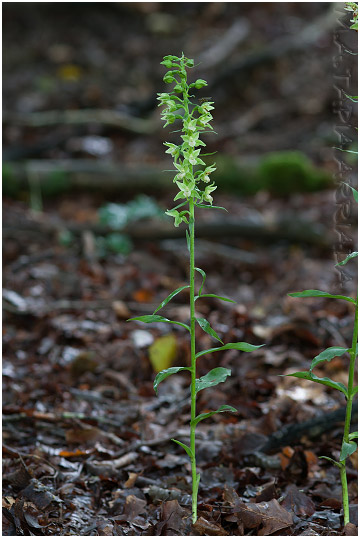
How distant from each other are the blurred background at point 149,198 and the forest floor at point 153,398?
0.06 feet

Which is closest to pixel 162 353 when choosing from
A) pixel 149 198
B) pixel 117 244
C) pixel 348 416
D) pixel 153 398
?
pixel 153 398

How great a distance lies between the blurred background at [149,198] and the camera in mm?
3234

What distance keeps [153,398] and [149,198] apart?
3.51 metres

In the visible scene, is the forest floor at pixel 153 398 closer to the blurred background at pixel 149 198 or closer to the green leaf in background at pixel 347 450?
the blurred background at pixel 149 198

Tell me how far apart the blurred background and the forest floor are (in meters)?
0.02

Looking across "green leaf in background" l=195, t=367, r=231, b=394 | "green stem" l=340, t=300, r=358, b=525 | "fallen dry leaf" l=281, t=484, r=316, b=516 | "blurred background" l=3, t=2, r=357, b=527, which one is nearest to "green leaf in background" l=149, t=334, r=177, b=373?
"blurred background" l=3, t=2, r=357, b=527

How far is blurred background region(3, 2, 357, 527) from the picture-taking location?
323 cm

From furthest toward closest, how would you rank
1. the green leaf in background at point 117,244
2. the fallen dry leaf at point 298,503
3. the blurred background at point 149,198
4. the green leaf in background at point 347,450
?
the green leaf in background at point 117,244, the blurred background at point 149,198, the fallen dry leaf at point 298,503, the green leaf in background at point 347,450

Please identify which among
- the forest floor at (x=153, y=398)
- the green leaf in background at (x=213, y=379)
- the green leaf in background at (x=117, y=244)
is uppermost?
the green leaf in background at (x=213, y=379)

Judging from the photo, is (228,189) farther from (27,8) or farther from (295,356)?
(27,8)

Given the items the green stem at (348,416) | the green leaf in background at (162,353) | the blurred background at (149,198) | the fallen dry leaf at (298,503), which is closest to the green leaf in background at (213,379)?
the green stem at (348,416)

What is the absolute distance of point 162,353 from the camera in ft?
10.7

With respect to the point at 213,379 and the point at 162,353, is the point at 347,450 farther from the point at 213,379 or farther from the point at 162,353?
the point at 162,353

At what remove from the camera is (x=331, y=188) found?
20.6ft
